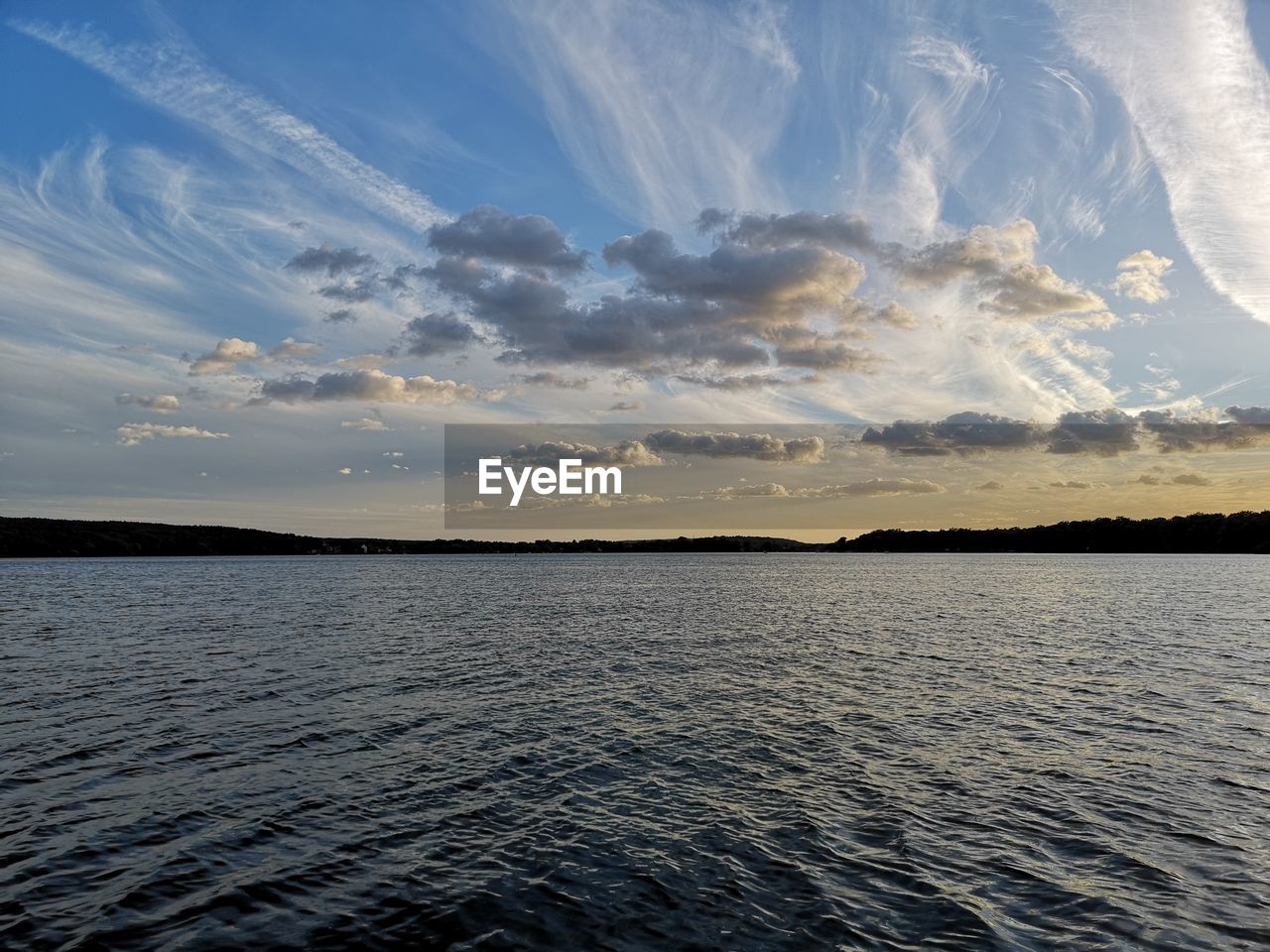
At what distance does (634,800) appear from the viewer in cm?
2106

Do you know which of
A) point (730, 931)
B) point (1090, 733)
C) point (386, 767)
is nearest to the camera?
point (730, 931)

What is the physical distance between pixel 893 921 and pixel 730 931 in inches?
129

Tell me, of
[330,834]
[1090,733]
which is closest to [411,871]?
[330,834]

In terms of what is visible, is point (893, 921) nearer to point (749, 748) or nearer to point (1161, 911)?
point (1161, 911)

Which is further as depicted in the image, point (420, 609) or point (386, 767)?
point (420, 609)

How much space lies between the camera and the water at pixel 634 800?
1451cm

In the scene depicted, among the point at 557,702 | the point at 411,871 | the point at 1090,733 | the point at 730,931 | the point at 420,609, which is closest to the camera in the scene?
the point at 730,931

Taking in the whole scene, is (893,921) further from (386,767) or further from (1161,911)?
(386,767)

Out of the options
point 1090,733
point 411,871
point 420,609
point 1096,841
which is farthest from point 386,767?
point 420,609

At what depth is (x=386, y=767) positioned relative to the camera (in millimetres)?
24219

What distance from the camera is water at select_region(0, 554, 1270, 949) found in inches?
571

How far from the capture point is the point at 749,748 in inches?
1045

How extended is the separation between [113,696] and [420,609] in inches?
2088

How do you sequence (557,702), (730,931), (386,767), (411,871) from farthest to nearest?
(557,702)
(386,767)
(411,871)
(730,931)
